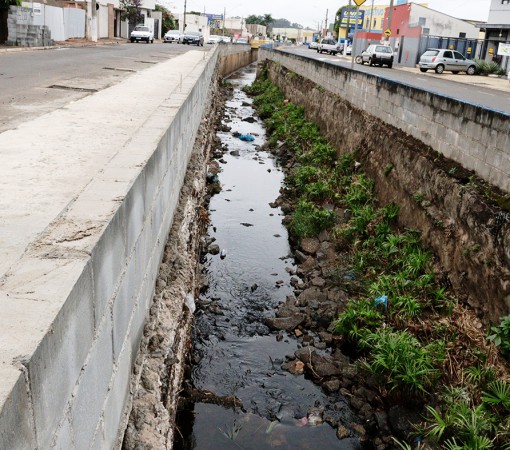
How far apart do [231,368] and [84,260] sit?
4.68 meters

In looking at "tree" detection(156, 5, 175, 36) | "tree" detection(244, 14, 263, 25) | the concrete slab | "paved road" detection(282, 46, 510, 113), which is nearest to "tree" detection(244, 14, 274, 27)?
"tree" detection(244, 14, 263, 25)

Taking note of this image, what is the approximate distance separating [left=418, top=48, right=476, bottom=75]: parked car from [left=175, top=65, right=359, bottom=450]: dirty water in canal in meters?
26.9

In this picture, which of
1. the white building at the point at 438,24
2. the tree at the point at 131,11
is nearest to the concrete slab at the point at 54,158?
the white building at the point at 438,24

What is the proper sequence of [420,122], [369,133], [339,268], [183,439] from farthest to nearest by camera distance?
[369,133] < [420,122] < [339,268] < [183,439]

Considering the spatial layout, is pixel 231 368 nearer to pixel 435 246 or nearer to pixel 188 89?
pixel 435 246

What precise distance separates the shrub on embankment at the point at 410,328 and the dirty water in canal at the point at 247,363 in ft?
2.42

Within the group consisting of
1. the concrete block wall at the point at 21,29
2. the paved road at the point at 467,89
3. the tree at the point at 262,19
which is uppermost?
the tree at the point at 262,19

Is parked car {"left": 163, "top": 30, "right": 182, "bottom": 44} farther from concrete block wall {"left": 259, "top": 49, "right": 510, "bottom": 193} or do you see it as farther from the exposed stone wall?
the exposed stone wall

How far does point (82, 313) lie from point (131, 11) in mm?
60404

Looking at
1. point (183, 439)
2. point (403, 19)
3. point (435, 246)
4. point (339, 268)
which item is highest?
point (403, 19)

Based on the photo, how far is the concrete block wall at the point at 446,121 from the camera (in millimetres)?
7215

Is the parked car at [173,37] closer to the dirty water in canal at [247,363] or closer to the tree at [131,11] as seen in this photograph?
the tree at [131,11]

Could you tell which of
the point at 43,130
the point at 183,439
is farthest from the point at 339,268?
the point at 43,130

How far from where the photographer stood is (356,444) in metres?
5.84
